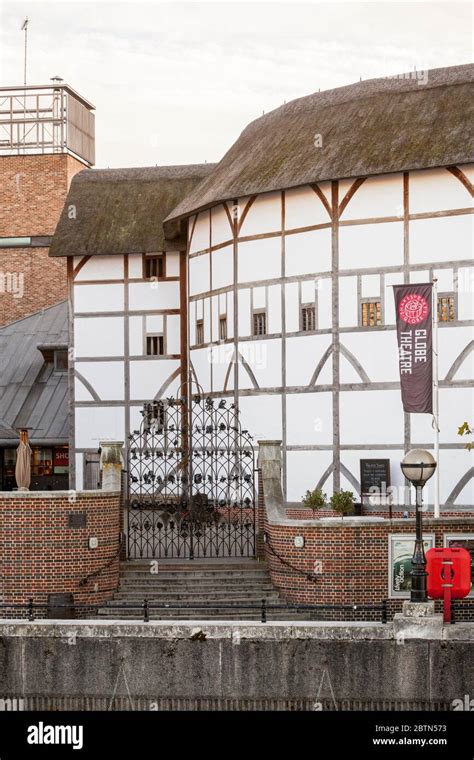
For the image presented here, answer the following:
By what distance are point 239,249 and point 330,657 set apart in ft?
49.9

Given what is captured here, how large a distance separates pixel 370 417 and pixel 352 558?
7937 millimetres

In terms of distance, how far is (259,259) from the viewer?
33.7 metres

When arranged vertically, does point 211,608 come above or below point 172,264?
below

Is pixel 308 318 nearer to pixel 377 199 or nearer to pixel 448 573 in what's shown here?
pixel 377 199

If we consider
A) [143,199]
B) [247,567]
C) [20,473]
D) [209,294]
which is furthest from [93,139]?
[247,567]

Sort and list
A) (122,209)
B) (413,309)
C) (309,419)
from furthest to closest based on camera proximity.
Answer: (122,209) → (309,419) → (413,309)

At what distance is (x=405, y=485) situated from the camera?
101 ft

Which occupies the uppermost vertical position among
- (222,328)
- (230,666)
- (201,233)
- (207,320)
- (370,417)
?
(201,233)

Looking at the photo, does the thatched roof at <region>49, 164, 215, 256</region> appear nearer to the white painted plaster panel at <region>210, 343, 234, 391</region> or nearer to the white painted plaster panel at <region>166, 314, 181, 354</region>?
the white painted plaster panel at <region>166, 314, 181, 354</region>

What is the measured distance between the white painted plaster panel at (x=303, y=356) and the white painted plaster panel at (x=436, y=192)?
3.65 metres

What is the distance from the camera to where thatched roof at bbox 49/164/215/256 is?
38.9 meters

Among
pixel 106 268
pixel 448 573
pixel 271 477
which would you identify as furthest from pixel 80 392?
pixel 448 573
